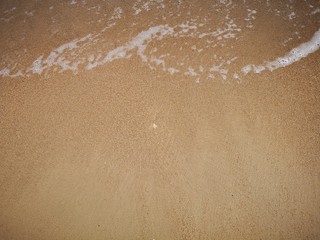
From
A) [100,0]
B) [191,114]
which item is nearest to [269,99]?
[191,114]

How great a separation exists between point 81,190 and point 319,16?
2757mm

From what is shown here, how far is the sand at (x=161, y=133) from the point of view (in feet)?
5.67

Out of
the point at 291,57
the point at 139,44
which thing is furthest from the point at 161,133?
the point at 291,57

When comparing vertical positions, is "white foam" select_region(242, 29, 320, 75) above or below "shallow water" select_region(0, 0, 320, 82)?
below

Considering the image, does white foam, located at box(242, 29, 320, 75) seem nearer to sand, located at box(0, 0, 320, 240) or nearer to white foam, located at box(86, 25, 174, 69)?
sand, located at box(0, 0, 320, 240)

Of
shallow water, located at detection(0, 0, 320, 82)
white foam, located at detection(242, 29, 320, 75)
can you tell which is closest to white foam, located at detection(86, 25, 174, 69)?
shallow water, located at detection(0, 0, 320, 82)

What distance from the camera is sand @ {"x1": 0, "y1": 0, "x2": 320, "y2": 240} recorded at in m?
1.73

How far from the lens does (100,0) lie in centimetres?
309

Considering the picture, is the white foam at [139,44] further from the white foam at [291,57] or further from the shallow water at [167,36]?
the white foam at [291,57]

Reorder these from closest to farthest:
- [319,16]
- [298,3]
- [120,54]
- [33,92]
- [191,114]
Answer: [191,114], [33,92], [120,54], [319,16], [298,3]

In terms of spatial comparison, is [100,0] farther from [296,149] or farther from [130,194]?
[296,149]

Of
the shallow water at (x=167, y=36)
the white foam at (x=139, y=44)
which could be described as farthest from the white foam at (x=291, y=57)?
the white foam at (x=139, y=44)

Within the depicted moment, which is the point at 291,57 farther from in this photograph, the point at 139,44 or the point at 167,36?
the point at 139,44

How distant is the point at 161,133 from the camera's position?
6.42 feet
